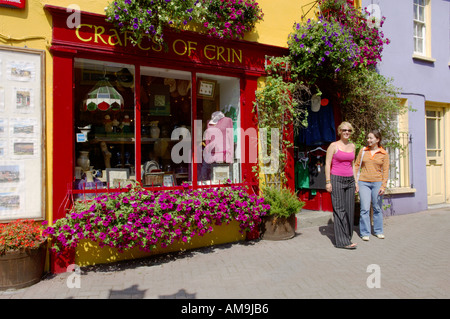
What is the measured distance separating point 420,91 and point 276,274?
6.77 meters

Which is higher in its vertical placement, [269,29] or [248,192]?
[269,29]

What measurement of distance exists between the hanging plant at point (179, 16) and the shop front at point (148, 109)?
232 mm

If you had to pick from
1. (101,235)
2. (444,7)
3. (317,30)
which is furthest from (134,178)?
(444,7)

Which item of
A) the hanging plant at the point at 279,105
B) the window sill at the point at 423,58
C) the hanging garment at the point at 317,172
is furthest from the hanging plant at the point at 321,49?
the window sill at the point at 423,58

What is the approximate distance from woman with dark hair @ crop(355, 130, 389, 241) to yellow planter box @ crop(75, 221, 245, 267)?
2.17 m

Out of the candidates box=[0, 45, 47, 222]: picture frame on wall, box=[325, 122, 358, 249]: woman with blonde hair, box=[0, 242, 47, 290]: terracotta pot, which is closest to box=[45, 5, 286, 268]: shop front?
box=[0, 45, 47, 222]: picture frame on wall

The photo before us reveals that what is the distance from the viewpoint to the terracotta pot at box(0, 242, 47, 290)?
3697mm

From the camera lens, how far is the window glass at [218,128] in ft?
18.8

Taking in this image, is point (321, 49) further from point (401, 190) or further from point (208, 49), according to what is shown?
point (401, 190)

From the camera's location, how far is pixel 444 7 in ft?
29.5

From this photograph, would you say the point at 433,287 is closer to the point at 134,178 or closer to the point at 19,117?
the point at 134,178
